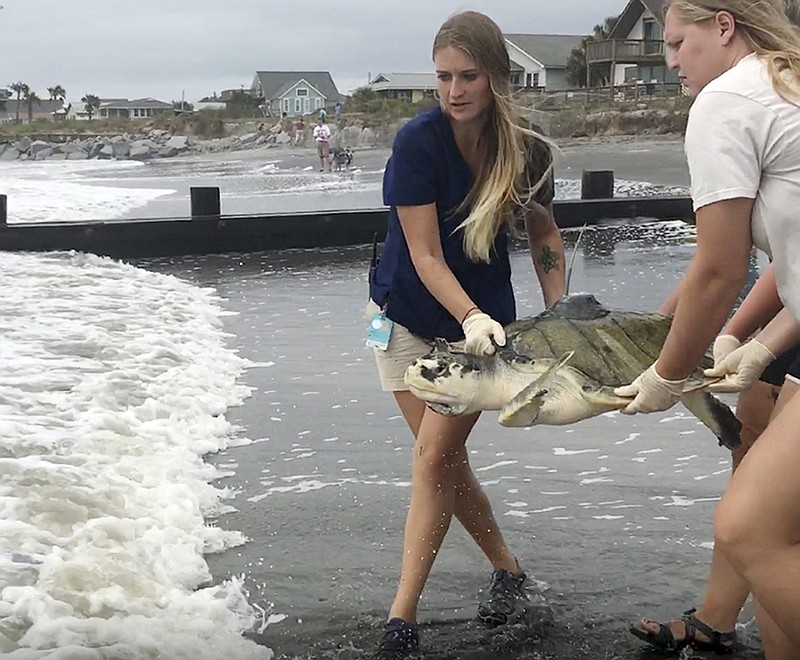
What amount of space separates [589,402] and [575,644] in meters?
0.97

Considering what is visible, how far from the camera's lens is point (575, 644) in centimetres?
345

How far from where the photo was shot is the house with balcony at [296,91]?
116562 millimetres

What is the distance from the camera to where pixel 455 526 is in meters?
4.55

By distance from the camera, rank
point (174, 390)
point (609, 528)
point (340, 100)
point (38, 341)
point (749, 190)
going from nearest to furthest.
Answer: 1. point (749, 190)
2. point (609, 528)
3. point (174, 390)
4. point (38, 341)
5. point (340, 100)

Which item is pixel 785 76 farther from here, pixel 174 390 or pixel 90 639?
pixel 174 390

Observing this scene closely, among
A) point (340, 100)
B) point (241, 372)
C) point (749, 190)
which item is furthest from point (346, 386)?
point (340, 100)

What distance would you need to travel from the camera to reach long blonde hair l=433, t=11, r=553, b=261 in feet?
10.4

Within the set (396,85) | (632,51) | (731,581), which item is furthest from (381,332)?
(396,85)

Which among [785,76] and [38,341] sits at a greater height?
[785,76]

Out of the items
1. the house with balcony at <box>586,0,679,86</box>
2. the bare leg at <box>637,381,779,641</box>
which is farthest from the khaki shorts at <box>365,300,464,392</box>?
the house with balcony at <box>586,0,679,86</box>

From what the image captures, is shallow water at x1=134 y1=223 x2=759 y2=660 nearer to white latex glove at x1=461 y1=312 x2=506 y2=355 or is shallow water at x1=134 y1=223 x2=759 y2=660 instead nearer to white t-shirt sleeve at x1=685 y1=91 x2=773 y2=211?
white latex glove at x1=461 y1=312 x2=506 y2=355

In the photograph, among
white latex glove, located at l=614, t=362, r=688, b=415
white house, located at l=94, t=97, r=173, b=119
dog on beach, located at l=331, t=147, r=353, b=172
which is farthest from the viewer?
white house, located at l=94, t=97, r=173, b=119

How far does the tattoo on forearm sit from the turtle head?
25.5 inches

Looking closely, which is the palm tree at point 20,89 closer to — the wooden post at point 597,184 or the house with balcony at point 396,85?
the house with balcony at point 396,85
